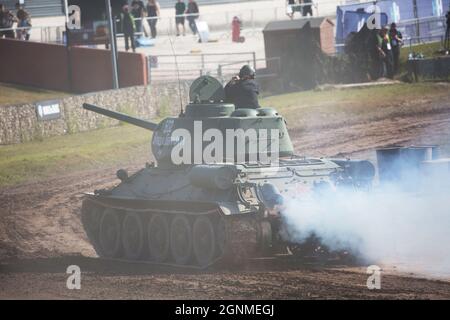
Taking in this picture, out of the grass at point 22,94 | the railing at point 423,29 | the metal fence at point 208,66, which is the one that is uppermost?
the railing at point 423,29

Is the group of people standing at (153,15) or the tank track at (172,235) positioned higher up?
the group of people standing at (153,15)

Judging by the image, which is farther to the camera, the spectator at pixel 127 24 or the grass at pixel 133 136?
the spectator at pixel 127 24

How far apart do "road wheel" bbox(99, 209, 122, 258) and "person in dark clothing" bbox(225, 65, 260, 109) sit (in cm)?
293

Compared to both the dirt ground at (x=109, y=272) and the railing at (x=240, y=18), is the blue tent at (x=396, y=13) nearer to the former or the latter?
the railing at (x=240, y=18)

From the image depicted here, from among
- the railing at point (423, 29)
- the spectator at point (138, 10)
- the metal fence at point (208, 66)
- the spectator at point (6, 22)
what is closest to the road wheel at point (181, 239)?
the metal fence at point (208, 66)

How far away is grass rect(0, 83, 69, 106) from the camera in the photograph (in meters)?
35.6

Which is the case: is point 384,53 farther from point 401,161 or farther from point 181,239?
point 181,239

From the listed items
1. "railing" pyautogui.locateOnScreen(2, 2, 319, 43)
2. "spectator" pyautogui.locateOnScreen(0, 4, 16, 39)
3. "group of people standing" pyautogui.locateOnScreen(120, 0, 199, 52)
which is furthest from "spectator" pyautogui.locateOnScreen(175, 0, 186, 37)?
"spectator" pyautogui.locateOnScreen(0, 4, 16, 39)

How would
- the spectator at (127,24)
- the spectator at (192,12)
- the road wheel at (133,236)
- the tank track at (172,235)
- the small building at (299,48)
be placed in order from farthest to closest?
the spectator at (192,12) < the spectator at (127,24) < the small building at (299,48) < the road wheel at (133,236) < the tank track at (172,235)

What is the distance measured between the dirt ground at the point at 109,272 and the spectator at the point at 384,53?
6946 millimetres

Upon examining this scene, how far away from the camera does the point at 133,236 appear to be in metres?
18.2

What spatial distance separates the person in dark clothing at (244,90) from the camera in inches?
701

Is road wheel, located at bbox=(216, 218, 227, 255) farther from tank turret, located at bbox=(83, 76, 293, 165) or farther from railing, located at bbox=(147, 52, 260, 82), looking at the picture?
railing, located at bbox=(147, 52, 260, 82)

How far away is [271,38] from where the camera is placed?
36406mm
